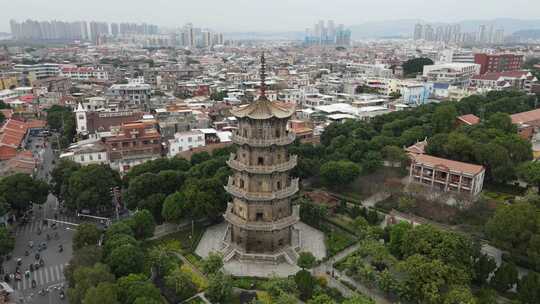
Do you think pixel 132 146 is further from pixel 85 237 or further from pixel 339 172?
pixel 339 172

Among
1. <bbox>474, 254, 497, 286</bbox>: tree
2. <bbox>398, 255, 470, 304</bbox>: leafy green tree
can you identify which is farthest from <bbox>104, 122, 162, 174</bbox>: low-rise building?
<bbox>474, 254, 497, 286</bbox>: tree

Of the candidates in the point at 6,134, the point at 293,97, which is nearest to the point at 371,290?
the point at 6,134

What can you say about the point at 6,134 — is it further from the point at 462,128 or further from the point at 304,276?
the point at 462,128

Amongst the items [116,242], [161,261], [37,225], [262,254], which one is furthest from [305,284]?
[37,225]

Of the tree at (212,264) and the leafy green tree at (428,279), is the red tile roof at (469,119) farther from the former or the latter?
the tree at (212,264)

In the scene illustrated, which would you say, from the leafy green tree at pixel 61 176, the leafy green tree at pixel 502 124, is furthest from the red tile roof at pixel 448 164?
the leafy green tree at pixel 61 176

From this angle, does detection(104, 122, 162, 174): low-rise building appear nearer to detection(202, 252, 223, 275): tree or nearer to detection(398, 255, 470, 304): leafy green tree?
detection(202, 252, 223, 275): tree
